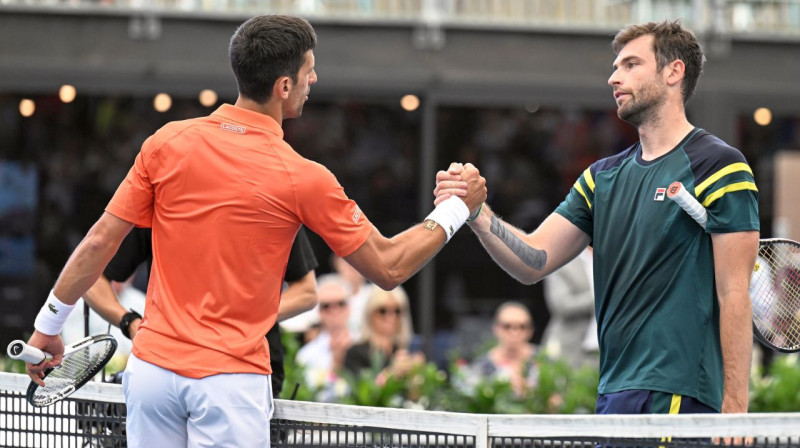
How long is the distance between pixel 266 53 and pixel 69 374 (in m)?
1.20

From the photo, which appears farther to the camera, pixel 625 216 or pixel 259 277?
pixel 625 216

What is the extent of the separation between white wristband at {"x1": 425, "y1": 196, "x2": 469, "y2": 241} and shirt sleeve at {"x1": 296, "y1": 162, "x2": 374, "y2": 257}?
0.35 m

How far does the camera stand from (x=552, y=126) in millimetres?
13320

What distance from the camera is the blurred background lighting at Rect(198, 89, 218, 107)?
11.7m

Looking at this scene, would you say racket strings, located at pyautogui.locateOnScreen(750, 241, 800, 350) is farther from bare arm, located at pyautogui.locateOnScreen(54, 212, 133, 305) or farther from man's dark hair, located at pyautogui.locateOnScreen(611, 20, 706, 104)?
bare arm, located at pyautogui.locateOnScreen(54, 212, 133, 305)

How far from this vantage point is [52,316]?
146 inches

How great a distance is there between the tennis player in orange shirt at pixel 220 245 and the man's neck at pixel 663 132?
3.52 feet

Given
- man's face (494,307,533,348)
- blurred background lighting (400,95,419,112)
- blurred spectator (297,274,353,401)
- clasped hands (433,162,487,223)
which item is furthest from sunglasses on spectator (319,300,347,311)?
clasped hands (433,162,487,223)

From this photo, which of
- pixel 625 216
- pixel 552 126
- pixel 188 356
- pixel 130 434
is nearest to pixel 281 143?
pixel 188 356

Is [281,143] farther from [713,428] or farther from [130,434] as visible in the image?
[713,428]

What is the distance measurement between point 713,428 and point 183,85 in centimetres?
889

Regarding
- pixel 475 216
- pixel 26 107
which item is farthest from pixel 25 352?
pixel 26 107

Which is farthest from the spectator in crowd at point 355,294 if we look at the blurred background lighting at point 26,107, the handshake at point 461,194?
the handshake at point 461,194

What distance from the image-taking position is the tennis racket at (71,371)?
12.5 ft
